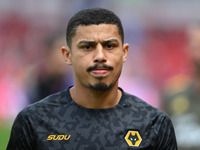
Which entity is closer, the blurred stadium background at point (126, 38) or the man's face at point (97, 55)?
the man's face at point (97, 55)

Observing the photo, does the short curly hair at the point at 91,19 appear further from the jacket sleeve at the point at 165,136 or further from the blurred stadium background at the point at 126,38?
the blurred stadium background at the point at 126,38

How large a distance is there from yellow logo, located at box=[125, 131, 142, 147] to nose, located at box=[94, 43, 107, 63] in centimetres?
63

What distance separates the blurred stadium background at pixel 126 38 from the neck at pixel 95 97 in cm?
773

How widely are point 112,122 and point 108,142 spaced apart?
18 cm

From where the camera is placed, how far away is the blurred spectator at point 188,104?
6840mm

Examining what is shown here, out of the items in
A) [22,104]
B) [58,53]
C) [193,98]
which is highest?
[58,53]

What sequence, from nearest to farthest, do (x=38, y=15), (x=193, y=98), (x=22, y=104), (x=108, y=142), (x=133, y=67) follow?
(x=108, y=142) → (x=193, y=98) → (x=22, y=104) → (x=133, y=67) → (x=38, y=15)

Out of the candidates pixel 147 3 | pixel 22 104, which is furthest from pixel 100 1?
pixel 22 104

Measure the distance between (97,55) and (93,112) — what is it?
1.64 ft

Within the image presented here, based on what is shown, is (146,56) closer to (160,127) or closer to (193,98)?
(193,98)

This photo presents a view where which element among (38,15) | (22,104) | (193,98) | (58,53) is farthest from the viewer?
(38,15)

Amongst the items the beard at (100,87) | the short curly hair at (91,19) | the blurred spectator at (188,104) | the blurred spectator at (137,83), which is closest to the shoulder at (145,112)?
the beard at (100,87)

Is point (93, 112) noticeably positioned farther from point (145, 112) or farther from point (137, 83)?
point (137, 83)

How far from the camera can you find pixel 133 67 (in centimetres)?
1256
